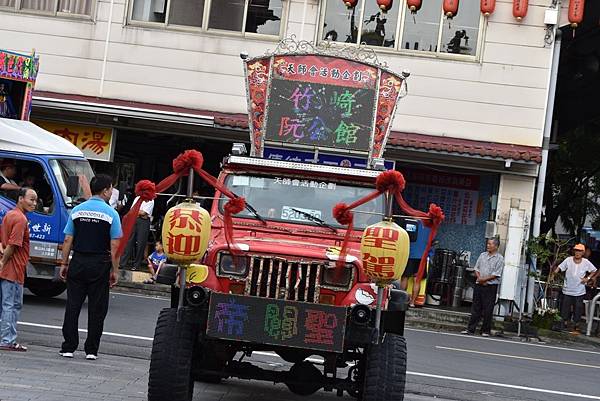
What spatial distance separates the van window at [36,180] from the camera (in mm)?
17719

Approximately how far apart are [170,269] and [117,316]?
7.42 m

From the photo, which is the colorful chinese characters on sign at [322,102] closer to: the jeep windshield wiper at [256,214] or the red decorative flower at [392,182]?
the jeep windshield wiper at [256,214]

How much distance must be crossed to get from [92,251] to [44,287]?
672 centimetres

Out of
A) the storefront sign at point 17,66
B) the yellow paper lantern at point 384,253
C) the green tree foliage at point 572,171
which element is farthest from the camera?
the green tree foliage at point 572,171

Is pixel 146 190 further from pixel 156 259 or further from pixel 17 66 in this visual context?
pixel 156 259

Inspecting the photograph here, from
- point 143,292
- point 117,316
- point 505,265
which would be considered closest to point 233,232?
point 117,316

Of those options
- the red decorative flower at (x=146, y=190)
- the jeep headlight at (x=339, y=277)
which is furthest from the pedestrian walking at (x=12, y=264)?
the jeep headlight at (x=339, y=277)

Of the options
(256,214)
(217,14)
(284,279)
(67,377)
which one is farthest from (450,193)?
(284,279)

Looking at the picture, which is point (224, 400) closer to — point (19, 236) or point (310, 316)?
point (310, 316)

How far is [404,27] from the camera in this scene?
24.4 meters

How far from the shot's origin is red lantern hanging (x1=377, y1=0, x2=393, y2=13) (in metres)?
24.0

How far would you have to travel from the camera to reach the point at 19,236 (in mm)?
12320

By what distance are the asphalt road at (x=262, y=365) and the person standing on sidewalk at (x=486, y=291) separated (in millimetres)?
598

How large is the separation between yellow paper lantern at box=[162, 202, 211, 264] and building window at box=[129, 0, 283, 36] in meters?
15.8
